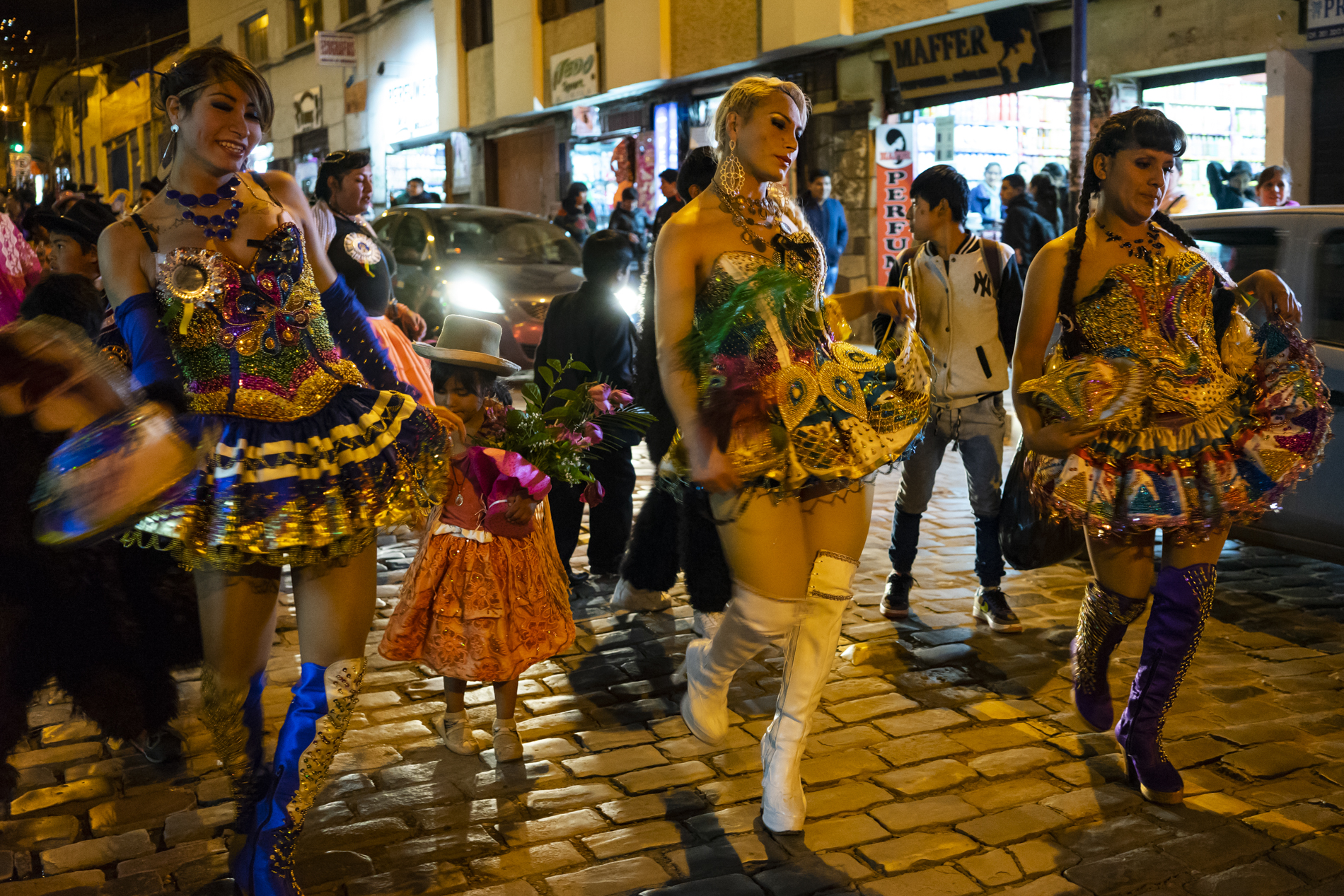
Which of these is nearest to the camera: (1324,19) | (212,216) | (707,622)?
(212,216)

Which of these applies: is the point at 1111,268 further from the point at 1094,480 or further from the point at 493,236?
the point at 493,236

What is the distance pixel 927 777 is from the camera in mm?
3885

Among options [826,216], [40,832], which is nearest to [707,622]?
[40,832]

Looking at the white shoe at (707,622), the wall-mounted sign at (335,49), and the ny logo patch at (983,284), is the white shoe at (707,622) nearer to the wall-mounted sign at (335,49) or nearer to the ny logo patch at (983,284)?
the ny logo patch at (983,284)

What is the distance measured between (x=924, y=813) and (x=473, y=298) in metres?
9.93

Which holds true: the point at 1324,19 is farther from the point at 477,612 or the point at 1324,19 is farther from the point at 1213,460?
the point at 477,612

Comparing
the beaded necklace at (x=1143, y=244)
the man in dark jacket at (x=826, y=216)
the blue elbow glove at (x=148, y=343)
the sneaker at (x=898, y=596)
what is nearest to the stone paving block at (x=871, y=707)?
the sneaker at (x=898, y=596)

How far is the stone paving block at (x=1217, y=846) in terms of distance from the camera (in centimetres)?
328

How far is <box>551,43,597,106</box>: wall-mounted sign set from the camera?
926 inches

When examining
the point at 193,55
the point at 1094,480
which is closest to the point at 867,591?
the point at 1094,480

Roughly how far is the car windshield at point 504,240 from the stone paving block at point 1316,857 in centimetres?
1083

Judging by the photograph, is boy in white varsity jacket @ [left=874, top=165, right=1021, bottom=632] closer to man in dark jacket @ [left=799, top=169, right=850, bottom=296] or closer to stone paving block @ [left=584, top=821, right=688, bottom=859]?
stone paving block @ [left=584, top=821, right=688, bottom=859]

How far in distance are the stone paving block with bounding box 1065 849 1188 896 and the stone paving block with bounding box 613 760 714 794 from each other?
1231mm

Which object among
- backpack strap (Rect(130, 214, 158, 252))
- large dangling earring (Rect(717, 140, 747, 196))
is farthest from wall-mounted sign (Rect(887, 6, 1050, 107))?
backpack strap (Rect(130, 214, 158, 252))
